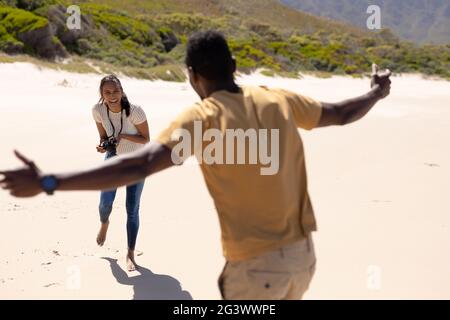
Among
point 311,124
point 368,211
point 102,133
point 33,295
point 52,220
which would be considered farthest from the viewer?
point 368,211

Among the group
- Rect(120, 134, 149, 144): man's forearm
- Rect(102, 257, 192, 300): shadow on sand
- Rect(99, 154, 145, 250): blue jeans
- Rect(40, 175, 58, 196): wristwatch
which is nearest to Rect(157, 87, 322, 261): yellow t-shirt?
Rect(40, 175, 58, 196): wristwatch

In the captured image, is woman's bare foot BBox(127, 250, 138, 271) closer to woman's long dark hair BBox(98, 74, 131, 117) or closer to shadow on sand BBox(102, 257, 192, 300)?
shadow on sand BBox(102, 257, 192, 300)

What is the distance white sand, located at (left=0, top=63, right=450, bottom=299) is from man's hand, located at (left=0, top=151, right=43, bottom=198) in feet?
7.03

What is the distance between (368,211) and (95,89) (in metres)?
10.8

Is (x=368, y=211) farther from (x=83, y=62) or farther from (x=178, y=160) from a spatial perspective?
(x=83, y=62)

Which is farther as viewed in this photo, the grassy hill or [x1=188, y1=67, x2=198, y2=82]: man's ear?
the grassy hill

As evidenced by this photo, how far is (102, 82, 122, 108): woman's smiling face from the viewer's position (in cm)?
410

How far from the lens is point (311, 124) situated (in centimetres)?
234

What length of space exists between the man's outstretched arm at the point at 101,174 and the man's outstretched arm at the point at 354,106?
2.45 ft

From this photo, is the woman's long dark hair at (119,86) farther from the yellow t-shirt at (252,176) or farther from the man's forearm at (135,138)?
A: the yellow t-shirt at (252,176)

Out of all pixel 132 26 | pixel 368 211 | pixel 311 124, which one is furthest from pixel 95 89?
pixel 132 26

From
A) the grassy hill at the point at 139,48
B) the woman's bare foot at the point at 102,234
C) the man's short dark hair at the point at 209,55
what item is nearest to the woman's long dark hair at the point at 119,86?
the woman's bare foot at the point at 102,234

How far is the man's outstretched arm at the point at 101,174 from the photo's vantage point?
6.31 feet

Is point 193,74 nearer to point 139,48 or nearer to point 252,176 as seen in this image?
point 252,176
